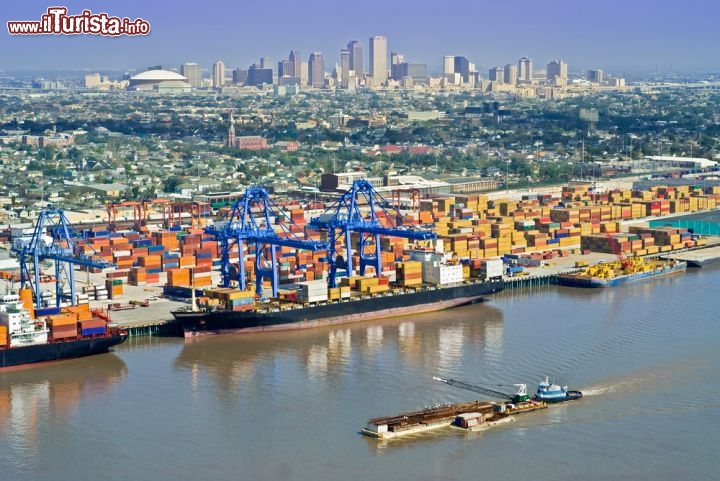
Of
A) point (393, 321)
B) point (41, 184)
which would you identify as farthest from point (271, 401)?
point (41, 184)

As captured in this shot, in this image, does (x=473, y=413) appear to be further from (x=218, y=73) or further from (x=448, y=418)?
(x=218, y=73)

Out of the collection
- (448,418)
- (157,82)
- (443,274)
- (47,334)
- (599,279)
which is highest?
(157,82)

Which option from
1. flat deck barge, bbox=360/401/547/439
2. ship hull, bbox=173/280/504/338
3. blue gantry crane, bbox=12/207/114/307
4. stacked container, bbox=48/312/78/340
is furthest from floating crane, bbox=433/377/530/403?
blue gantry crane, bbox=12/207/114/307

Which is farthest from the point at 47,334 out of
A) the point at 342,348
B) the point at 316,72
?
the point at 316,72

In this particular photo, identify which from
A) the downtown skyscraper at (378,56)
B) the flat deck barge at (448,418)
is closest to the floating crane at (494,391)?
the flat deck barge at (448,418)

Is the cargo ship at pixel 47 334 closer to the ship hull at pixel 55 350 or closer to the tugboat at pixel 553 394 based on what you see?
the ship hull at pixel 55 350
